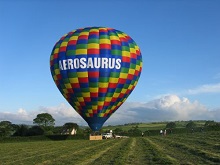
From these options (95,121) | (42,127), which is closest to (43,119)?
(42,127)

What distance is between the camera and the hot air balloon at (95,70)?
4971 centimetres

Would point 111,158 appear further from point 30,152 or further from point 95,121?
point 95,121

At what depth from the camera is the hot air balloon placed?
4971cm

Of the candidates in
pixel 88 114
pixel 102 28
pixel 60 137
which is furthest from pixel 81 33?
pixel 60 137

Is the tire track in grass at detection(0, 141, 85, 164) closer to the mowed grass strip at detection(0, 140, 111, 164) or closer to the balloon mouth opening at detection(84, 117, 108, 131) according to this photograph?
the mowed grass strip at detection(0, 140, 111, 164)

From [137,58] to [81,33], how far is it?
906 cm

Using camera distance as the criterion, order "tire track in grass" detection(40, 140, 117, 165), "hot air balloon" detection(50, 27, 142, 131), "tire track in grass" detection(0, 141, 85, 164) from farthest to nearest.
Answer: "hot air balloon" detection(50, 27, 142, 131), "tire track in grass" detection(0, 141, 85, 164), "tire track in grass" detection(40, 140, 117, 165)

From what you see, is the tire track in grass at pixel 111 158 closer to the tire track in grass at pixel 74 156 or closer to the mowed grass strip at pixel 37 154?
the tire track in grass at pixel 74 156

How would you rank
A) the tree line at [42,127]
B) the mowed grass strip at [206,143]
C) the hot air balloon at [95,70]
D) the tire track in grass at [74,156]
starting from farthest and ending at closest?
the tree line at [42,127] < the hot air balloon at [95,70] < the mowed grass strip at [206,143] < the tire track in grass at [74,156]

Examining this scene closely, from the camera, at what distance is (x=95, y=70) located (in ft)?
162

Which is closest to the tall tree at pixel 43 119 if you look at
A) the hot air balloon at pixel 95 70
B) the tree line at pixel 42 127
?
the tree line at pixel 42 127

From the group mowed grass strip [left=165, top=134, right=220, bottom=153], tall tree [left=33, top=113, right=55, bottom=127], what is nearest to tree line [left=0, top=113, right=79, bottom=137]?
tall tree [left=33, top=113, right=55, bottom=127]

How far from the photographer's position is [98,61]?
162ft

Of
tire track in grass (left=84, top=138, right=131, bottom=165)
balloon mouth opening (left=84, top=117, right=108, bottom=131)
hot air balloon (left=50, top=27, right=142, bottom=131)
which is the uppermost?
hot air balloon (left=50, top=27, right=142, bottom=131)
